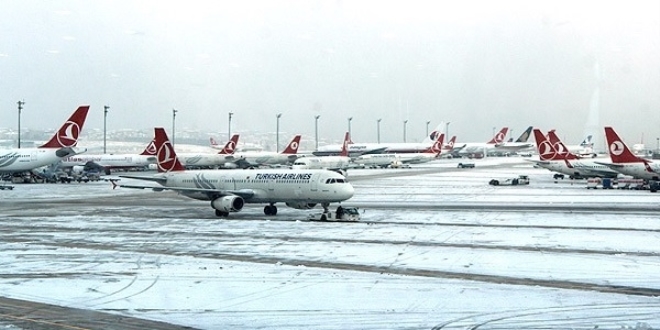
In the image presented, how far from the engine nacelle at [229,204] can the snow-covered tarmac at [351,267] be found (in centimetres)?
70

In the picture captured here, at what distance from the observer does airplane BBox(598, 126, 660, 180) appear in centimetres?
6756

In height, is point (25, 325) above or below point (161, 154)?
below

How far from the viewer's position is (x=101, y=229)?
38.0 metres

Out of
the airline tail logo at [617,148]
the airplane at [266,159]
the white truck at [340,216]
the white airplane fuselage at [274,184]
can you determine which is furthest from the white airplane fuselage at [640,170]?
Answer: the airplane at [266,159]

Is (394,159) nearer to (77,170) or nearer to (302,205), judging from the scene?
(77,170)

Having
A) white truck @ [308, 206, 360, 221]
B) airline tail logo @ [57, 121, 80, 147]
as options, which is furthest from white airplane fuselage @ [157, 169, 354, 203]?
airline tail logo @ [57, 121, 80, 147]

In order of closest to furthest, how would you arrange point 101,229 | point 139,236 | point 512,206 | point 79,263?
point 79,263, point 139,236, point 101,229, point 512,206

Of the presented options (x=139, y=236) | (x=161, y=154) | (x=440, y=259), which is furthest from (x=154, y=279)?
(x=161, y=154)

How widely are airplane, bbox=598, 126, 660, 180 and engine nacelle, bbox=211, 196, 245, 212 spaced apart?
129ft

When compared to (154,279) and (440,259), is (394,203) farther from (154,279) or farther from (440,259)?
(154,279)

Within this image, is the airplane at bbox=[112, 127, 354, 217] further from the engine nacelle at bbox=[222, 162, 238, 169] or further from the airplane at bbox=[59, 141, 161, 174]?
the engine nacelle at bbox=[222, 162, 238, 169]

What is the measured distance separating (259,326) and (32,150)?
216ft

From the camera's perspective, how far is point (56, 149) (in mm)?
74250

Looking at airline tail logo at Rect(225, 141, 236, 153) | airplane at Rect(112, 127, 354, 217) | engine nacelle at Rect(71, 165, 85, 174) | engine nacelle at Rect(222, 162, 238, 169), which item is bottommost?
engine nacelle at Rect(222, 162, 238, 169)
